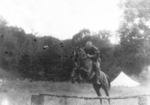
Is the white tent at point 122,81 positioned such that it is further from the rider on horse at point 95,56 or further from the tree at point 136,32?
the rider on horse at point 95,56

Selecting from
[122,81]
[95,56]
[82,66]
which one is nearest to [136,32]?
[122,81]

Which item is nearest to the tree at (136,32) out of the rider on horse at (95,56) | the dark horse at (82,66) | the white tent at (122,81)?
the white tent at (122,81)

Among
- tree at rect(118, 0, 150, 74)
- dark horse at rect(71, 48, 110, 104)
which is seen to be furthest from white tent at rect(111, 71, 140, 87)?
dark horse at rect(71, 48, 110, 104)

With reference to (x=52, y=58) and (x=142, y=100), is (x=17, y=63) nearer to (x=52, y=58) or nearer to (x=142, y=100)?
(x=52, y=58)

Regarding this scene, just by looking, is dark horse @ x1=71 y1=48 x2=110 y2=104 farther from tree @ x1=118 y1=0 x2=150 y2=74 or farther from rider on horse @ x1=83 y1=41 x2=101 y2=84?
tree @ x1=118 y1=0 x2=150 y2=74

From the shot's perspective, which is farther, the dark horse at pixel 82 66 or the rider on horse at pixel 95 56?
the rider on horse at pixel 95 56

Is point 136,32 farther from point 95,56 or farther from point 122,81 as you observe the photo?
point 95,56

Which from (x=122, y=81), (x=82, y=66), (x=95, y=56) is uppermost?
(x=95, y=56)

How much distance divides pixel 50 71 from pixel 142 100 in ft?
51.7

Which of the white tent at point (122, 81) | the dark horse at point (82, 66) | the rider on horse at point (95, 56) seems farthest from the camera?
the white tent at point (122, 81)

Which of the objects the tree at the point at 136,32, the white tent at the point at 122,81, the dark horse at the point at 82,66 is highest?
the tree at the point at 136,32

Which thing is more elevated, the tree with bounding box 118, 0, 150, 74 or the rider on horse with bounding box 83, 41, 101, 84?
the tree with bounding box 118, 0, 150, 74

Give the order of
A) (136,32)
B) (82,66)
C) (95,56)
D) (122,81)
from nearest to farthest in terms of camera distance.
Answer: (82,66)
(95,56)
(136,32)
(122,81)

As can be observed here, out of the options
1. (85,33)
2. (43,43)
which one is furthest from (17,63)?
(85,33)
